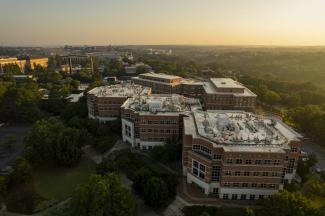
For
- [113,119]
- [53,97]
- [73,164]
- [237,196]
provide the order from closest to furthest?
[237,196] → [73,164] → [113,119] → [53,97]

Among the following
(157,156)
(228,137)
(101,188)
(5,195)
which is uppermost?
(228,137)

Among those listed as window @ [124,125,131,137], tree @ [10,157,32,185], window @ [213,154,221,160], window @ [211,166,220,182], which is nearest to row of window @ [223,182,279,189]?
window @ [211,166,220,182]

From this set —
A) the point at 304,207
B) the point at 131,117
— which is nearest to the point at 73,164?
the point at 131,117

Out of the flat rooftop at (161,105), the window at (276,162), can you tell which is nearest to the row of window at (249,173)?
the window at (276,162)

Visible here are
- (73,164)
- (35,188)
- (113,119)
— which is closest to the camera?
(35,188)

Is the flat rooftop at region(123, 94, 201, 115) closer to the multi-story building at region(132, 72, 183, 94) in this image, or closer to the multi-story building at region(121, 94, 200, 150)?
the multi-story building at region(121, 94, 200, 150)

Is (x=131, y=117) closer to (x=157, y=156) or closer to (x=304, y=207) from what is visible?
(x=157, y=156)

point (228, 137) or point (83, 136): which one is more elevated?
point (228, 137)
